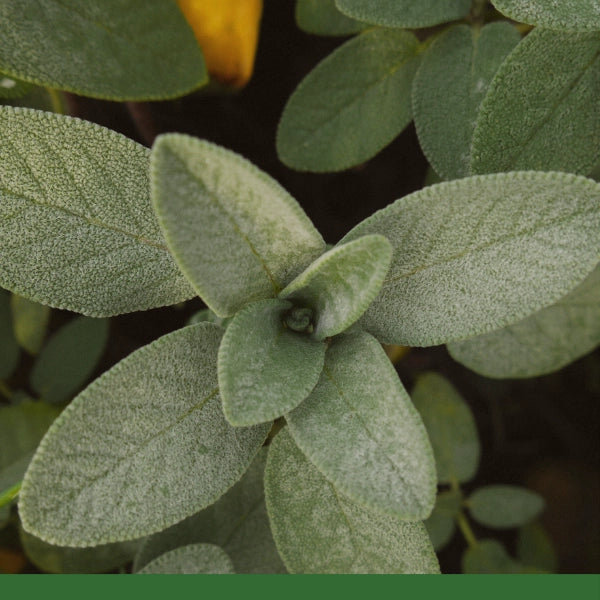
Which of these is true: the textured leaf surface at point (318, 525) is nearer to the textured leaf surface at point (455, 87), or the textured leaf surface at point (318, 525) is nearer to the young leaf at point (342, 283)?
the young leaf at point (342, 283)

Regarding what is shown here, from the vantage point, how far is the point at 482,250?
1.48ft

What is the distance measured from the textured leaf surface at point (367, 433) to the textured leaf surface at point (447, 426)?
1.38 feet

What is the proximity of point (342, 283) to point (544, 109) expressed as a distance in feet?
0.78

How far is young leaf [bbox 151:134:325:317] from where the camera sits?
0.36 m

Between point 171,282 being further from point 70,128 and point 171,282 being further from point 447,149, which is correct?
point 447,149

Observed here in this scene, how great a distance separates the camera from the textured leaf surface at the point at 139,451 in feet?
1.40

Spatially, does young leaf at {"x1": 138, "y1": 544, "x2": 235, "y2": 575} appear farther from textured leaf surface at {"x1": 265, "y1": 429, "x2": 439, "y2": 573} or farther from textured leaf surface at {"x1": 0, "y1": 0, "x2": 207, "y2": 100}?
textured leaf surface at {"x1": 0, "y1": 0, "x2": 207, "y2": 100}

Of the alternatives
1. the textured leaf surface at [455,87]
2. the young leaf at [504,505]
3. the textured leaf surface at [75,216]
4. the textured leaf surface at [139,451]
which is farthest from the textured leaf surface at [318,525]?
the young leaf at [504,505]

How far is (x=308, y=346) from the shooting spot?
489mm

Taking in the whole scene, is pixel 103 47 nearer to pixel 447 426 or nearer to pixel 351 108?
pixel 351 108

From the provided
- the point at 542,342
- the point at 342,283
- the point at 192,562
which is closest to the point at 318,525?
the point at 192,562

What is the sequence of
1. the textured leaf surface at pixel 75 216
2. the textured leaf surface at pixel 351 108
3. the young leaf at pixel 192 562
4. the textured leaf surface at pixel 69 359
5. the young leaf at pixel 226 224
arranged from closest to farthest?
the young leaf at pixel 226 224
the textured leaf surface at pixel 75 216
the young leaf at pixel 192 562
the textured leaf surface at pixel 351 108
the textured leaf surface at pixel 69 359

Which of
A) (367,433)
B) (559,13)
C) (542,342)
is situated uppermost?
(559,13)

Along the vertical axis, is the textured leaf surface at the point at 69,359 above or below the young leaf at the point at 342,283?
below
